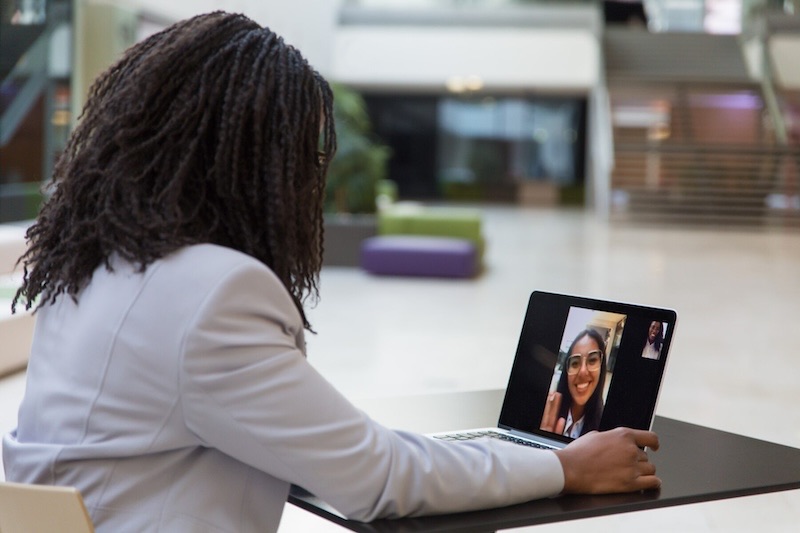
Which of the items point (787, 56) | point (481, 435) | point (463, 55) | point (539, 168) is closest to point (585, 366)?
point (481, 435)

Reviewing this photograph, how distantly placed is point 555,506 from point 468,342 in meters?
6.05

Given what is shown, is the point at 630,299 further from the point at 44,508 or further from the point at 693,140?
the point at 693,140

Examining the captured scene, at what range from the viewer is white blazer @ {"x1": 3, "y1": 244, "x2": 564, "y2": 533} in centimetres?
130

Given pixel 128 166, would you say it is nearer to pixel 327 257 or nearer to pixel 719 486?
pixel 719 486

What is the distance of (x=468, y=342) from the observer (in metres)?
7.57

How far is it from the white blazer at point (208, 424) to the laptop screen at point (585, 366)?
0.32m

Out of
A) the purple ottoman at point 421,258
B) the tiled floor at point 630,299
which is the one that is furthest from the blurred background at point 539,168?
the purple ottoman at point 421,258

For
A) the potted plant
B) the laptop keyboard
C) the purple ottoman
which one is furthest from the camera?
the potted plant

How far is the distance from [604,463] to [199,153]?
751 mm

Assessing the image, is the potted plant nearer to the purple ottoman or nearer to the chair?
the purple ottoman

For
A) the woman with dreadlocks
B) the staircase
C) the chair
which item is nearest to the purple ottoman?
the staircase

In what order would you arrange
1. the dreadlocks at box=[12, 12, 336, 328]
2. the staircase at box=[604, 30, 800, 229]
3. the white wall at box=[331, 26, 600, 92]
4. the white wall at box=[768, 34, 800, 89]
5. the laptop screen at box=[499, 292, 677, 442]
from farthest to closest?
the white wall at box=[331, 26, 600, 92] < the white wall at box=[768, 34, 800, 89] < the staircase at box=[604, 30, 800, 229] < the laptop screen at box=[499, 292, 677, 442] < the dreadlocks at box=[12, 12, 336, 328]

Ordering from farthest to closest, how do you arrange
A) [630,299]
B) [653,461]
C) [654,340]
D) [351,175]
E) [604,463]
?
[351,175] → [630,299] → [653,461] → [654,340] → [604,463]

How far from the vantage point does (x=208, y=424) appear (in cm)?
132
